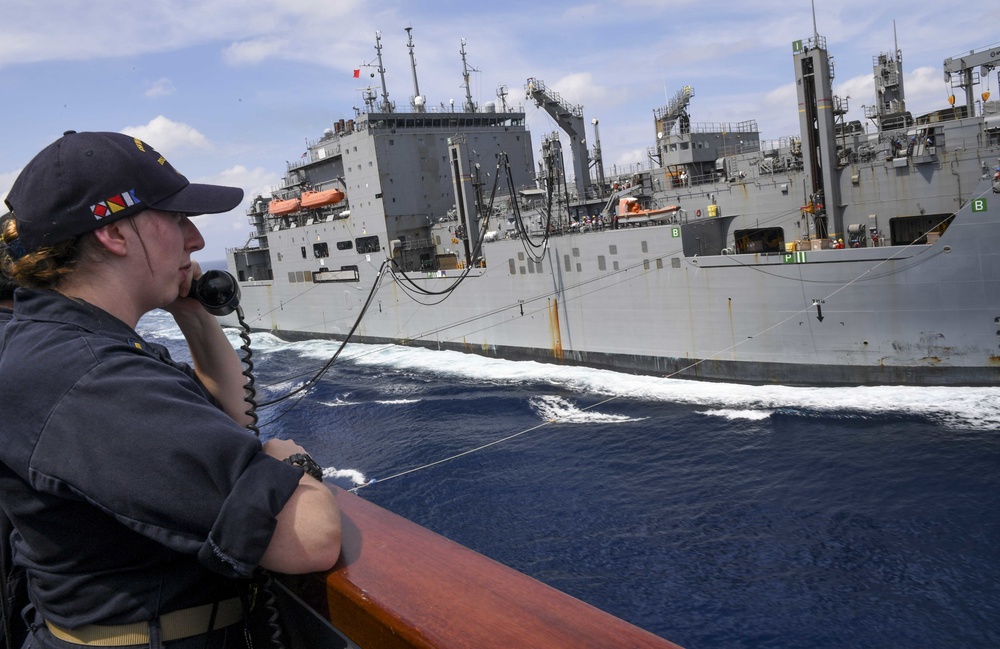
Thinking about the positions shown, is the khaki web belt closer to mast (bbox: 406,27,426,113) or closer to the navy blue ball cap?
the navy blue ball cap

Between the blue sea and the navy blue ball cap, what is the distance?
705 cm

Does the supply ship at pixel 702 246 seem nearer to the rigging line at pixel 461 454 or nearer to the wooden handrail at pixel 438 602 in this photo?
the rigging line at pixel 461 454

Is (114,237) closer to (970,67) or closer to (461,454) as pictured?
(461,454)

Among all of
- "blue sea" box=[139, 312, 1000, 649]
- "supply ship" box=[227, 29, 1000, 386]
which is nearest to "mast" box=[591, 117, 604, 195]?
"supply ship" box=[227, 29, 1000, 386]

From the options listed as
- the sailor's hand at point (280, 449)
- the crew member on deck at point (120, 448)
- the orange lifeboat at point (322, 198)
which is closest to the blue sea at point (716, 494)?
the sailor's hand at point (280, 449)

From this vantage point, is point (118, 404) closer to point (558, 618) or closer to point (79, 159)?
point (79, 159)

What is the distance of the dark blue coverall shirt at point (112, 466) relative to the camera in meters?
0.94

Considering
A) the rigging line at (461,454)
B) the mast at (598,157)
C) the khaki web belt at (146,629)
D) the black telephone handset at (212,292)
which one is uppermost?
the mast at (598,157)

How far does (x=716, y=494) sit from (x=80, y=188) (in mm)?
9707

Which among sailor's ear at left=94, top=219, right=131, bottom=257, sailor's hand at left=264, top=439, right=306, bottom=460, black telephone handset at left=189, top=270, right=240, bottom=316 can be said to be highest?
sailor's ear at left=94, top=219, right=131, bottom=257

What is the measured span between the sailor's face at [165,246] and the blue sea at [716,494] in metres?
6.89

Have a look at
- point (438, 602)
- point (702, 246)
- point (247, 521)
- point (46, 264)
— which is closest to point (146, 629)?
point (247, 521)

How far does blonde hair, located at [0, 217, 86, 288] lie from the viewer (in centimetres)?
111

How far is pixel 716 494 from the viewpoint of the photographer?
9648 millimetres
